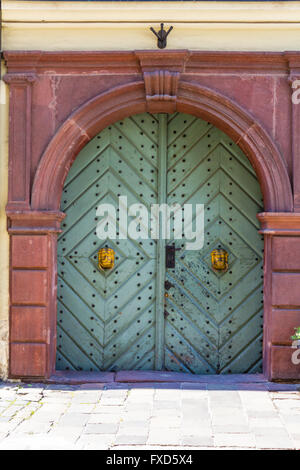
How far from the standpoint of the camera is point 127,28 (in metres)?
5.93

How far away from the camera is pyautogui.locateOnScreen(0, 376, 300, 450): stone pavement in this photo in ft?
13.9

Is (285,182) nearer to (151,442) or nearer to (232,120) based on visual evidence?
(232,120)

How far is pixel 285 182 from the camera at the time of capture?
584cm

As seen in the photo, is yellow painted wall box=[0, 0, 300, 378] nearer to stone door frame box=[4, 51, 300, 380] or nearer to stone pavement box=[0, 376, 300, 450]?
stone door frame box=[4, 51, 300, 380]

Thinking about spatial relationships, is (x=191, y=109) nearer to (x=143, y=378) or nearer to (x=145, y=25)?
(x=145, y=25)

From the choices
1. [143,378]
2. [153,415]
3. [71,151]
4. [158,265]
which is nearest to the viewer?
[153,415]

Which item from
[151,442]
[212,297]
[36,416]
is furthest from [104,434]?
[212,297]

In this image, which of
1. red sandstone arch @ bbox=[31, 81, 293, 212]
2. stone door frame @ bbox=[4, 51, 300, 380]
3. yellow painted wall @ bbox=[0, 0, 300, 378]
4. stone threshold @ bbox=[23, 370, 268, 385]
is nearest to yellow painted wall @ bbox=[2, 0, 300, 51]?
yellow painted wall @ bbox=[0, 0, 300, 378]

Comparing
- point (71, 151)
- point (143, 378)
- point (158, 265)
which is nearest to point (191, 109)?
point (71, 151)

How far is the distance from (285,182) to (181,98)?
1225 mm

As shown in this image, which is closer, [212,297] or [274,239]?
[274,239]

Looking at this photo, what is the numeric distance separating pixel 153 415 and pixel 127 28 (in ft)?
11.3

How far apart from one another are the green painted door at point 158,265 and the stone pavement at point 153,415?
47cm

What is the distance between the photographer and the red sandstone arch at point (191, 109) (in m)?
5.86
